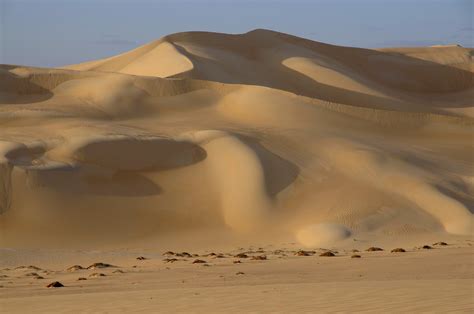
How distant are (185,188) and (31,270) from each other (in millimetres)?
6895

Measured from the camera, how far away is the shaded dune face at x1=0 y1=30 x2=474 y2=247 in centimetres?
2106

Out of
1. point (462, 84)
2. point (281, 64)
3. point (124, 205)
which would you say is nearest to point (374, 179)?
point (124, 205)

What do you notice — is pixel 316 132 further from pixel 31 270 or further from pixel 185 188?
pixel 31 270

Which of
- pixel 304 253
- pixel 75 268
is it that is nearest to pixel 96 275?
pixel 75 268

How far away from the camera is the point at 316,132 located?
25953mm

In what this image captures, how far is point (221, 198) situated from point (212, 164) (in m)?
1.25

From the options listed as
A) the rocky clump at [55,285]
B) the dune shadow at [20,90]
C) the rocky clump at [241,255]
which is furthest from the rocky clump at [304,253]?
the dune shadow at [20,90]

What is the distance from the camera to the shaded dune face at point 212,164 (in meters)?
21.1

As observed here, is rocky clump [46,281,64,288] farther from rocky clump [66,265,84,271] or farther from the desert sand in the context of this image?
rocky clump [66,265,84,271]

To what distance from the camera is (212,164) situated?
23344mm

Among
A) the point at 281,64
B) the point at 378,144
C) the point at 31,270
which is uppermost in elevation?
the point at 281,64

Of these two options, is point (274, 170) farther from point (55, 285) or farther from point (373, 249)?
point (55, 285)

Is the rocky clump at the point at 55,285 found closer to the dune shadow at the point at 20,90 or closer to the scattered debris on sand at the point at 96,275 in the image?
the scattered debris on sand at the point at 96,275

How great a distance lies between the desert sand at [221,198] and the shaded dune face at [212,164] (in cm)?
4
